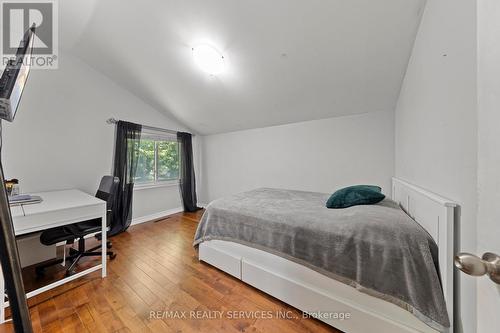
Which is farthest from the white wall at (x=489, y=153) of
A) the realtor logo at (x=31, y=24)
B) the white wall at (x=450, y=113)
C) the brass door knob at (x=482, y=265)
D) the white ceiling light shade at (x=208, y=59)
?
the realtor logo at (x=31, y=24)

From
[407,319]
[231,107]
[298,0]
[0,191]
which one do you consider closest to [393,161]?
[407,319]

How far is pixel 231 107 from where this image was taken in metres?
3.16

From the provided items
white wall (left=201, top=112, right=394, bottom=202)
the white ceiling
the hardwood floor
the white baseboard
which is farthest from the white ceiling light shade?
the white baseboard

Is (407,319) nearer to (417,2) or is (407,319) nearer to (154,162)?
(417,2)

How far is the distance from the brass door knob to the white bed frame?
633 millimetres

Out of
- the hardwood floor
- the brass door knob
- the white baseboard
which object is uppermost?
the brass door knob

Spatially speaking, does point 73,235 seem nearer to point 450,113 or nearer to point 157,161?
point 157,161

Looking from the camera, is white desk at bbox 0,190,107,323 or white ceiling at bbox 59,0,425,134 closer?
white desk at bbox 0,190,107,323

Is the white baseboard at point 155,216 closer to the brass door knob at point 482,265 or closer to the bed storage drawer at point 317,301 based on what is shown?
the bed storage drawer at point 317,301

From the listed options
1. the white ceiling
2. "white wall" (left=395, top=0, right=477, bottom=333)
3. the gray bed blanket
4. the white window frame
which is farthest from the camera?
the white window frame

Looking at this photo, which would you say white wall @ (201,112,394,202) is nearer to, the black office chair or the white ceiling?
the white ceiling

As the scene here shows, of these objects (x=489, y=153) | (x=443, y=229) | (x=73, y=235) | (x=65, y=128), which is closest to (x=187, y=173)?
(x=65, y=128)

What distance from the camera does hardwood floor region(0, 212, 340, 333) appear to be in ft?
4.42

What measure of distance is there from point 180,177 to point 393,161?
3.82 m
